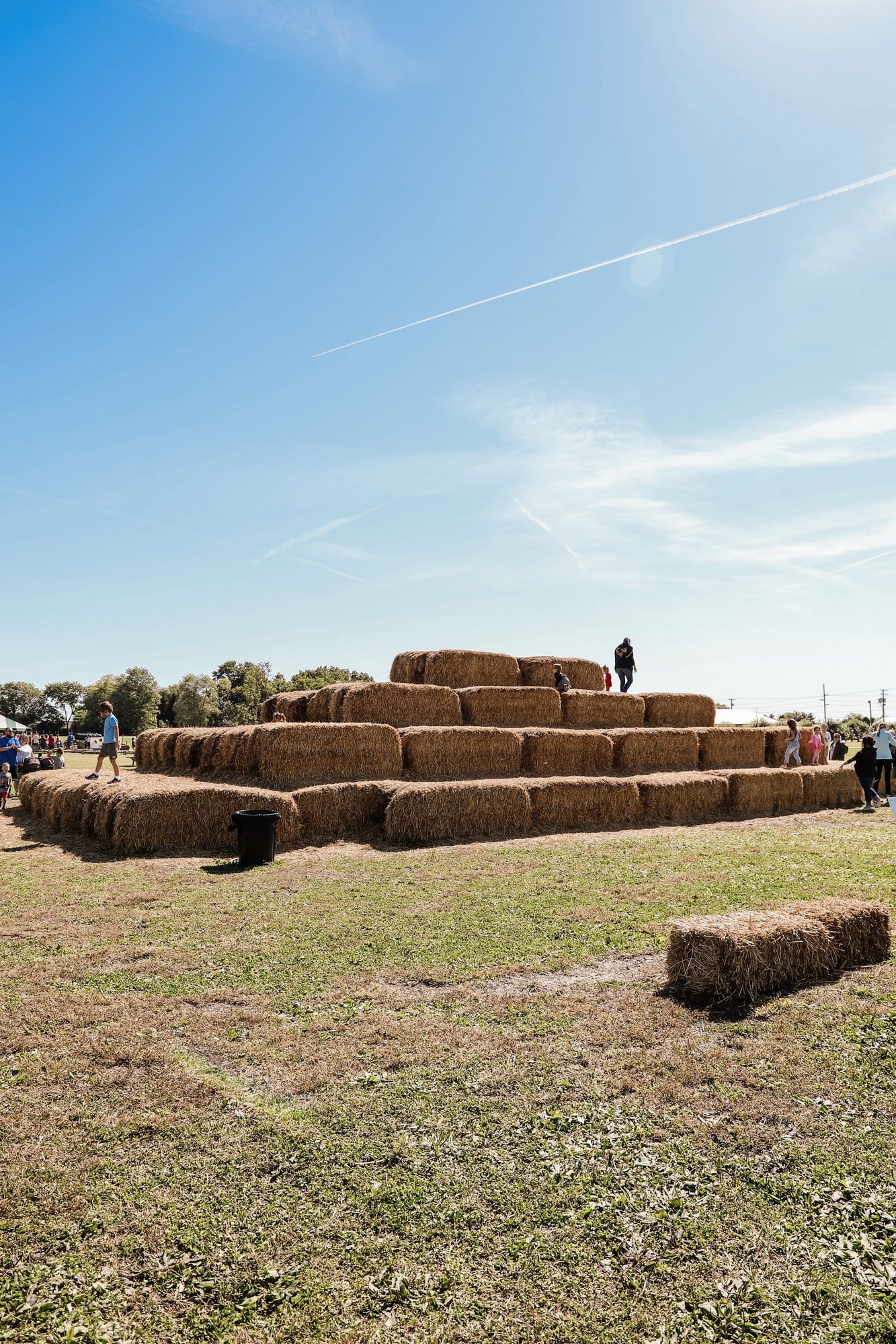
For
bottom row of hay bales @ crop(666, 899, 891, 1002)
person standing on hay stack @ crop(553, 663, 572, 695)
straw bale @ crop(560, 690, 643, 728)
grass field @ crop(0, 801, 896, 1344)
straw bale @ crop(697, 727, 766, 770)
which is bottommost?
grass field @ crop(0, 801, 896, 1344)

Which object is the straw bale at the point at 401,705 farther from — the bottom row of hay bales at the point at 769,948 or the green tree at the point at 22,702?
the green tree at the point at 22,702

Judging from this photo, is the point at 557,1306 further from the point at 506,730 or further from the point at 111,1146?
the point at 506,730

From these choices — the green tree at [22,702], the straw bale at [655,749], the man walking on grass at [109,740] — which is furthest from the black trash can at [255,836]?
the green tree at [22,702]

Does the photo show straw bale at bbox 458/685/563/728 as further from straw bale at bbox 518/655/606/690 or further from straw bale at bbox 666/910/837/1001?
straw bale at bbox 666/910/837/1001

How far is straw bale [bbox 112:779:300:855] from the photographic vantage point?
1161 cm

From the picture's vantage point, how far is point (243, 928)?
24.5 feet

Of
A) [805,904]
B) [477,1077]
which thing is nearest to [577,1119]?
[477,1077]

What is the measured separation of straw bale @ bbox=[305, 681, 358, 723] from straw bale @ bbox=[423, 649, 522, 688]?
2.55 metres

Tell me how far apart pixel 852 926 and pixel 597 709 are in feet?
44.3

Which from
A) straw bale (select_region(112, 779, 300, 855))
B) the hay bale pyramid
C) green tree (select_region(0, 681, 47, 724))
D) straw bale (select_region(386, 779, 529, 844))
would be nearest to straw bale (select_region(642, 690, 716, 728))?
the hay bale pyramid

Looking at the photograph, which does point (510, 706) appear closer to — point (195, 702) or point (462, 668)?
point (462, 668)

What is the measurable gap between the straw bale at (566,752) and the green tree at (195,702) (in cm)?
6283

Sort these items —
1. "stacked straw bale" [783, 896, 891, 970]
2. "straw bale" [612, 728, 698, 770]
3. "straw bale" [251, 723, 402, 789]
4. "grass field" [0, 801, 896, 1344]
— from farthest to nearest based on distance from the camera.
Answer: "straw bale" [612, 728, 698, 770] < "straw bale" [251, 723, 402, 789] < "stacked straw bale" [783, 896, 891, 970] < "grass field" [0, 801, 896, 1344]

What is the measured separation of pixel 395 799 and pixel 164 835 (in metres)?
3.85
